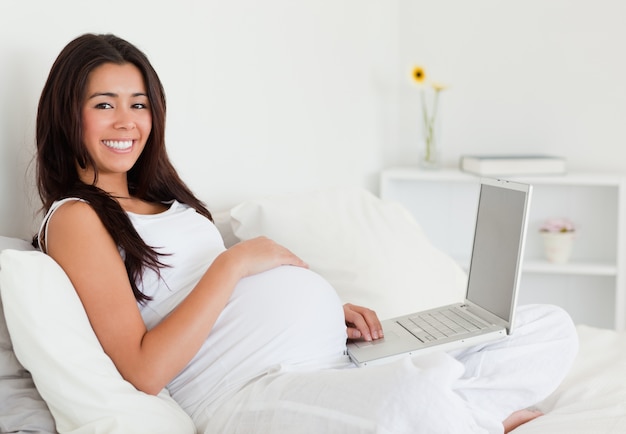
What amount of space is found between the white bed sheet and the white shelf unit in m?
1.00

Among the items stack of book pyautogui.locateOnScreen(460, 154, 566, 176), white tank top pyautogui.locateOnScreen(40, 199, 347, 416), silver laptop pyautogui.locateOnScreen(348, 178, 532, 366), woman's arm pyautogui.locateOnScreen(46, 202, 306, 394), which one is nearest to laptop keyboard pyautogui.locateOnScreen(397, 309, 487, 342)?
silver laptop pyautogui.locateOnScreen(348, 178, 532, 366)

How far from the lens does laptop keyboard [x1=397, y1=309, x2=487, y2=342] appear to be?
135cm

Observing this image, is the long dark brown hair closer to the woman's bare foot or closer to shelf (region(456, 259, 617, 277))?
the woman's bare foot

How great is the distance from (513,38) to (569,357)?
1.79 m

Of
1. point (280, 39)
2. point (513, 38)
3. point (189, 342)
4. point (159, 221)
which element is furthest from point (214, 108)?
point (513, 38)

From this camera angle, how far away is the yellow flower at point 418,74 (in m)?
2.81

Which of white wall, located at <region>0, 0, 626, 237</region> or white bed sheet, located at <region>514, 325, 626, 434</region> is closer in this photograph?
white bed sheet, located at <region>514, 325, 626, 434</region>

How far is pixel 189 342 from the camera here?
1.18 metres

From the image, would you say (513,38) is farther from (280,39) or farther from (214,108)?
(214,108)

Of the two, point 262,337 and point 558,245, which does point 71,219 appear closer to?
point 262,337

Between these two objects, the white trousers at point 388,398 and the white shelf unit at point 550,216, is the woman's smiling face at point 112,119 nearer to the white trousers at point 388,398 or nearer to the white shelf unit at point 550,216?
the white trousers at point 388,398

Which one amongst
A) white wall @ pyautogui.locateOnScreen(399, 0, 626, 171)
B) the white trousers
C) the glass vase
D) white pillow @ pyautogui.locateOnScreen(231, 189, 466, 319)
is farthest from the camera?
the glass vase

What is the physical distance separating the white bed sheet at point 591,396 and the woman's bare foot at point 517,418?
0.02 m

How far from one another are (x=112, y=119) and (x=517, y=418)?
0.86 metres
